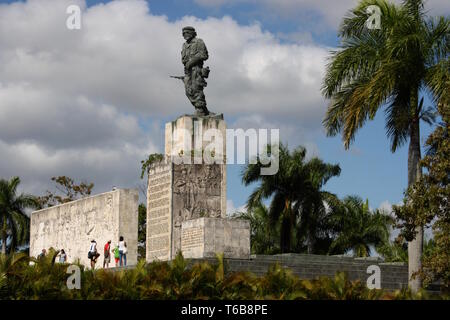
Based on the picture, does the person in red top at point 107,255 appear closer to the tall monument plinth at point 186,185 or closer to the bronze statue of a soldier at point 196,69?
the tall monument plinth at point 186,185

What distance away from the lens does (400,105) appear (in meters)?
22.8

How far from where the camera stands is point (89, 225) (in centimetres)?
3088

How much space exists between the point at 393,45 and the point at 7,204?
26.3 meters

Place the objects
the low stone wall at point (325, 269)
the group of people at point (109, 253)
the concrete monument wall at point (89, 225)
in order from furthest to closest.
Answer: the concrete monument wall at point (89, 225) < the group of people at point (109, 253) < the low stone wall at point (325, 269)

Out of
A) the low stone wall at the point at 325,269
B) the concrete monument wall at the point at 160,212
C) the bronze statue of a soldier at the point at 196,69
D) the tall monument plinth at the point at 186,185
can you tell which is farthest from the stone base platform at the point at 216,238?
the bronze statue of a soldier at the point at 196,69

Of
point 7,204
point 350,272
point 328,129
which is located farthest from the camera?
point 7,204

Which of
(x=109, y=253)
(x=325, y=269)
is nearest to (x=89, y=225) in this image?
(x=109, y=253)

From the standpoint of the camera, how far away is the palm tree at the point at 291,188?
36.2 meters

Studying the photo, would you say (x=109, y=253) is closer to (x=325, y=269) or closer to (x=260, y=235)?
(x=325, y=269)

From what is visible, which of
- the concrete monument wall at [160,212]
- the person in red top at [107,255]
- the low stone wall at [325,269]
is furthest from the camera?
the person in red top at [107,255]

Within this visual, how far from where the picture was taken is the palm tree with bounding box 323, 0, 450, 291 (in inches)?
852

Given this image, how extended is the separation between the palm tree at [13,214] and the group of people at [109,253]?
49.6 feet
